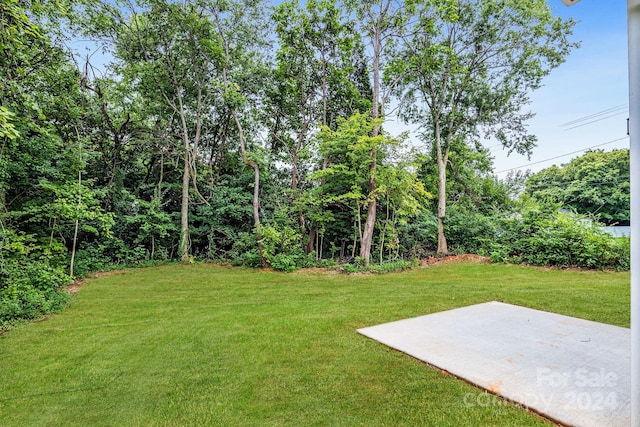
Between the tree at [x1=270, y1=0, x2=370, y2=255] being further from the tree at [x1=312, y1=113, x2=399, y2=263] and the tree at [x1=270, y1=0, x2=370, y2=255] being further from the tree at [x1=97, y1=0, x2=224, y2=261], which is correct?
the tree at [x1=97, y1=0, x2=224, y2=261]

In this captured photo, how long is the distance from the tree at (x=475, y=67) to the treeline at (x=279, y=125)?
49 millimetres

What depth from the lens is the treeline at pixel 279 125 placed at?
22.2ft

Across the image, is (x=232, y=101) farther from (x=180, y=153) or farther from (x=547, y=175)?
(x=547, y=175)

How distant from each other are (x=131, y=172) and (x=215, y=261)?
3.66 meters

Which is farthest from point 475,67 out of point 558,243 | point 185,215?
point 185,215

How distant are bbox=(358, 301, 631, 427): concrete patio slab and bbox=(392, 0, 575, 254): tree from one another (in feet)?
19.7

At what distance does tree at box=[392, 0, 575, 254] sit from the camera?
323 inches

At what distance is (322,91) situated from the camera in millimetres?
8484

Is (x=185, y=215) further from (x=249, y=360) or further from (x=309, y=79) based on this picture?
(x=249, y=360)

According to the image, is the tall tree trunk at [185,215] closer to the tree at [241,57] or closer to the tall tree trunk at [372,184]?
the tree at [241,57]

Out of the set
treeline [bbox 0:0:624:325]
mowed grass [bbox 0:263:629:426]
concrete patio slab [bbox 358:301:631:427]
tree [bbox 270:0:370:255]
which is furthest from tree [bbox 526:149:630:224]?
concrete patio slab [bbox 358:301:631:427]

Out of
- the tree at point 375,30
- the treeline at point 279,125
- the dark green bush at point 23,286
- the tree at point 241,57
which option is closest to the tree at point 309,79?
the treeline at point 279,125

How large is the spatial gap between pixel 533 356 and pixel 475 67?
31.4ft

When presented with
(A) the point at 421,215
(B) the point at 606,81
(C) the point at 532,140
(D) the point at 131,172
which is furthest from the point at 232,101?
(C) the point at 532,140
